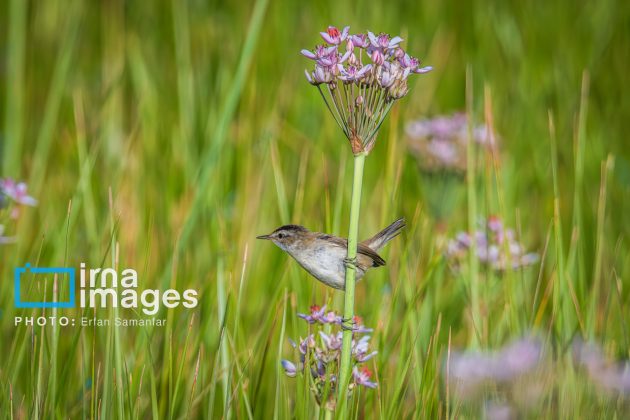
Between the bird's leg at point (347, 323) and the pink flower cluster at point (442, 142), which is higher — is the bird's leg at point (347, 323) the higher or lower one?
the lower one

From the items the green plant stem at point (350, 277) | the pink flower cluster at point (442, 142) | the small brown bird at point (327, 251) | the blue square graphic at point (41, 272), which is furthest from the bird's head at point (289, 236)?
the pink flower cluster at point (442, 142)

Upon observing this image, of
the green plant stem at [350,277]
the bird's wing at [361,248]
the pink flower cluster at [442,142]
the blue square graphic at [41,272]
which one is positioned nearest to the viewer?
the green plant stem at [350,277]

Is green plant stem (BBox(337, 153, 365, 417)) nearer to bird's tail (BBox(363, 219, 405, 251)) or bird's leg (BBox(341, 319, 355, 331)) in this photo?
bird's leg (BBox(341, 319, 355, 331))

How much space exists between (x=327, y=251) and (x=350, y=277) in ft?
0.76

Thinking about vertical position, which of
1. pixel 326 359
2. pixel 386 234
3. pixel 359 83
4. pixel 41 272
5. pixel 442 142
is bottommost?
pixel 326 359

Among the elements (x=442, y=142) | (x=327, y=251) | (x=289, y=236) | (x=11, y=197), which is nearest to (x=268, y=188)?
(x=442, y=142)

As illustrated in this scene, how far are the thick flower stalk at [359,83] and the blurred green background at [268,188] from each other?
0.82ft

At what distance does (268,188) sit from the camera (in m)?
2.66

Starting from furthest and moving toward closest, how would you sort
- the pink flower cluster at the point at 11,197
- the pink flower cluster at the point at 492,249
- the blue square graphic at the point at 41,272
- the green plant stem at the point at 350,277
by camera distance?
the pink flower cluster at the point at 492,249 < the pink flower cluster at the point at 11,197 < the blue square graphic at the point at 41,272 < the green plant stem at the point at 350,277

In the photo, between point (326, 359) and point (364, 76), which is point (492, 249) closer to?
point (326, 359)

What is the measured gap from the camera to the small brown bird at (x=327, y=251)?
1.42m

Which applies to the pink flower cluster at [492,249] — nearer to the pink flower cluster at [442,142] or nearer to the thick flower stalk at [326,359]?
the pink flower cluster at [442,142]

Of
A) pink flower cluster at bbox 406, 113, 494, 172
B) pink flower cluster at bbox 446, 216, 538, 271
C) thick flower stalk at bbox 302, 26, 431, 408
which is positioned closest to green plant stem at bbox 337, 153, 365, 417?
thick flower stalk at bbox 302, 26, 431, 408

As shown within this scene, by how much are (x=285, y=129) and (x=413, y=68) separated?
204 cm
